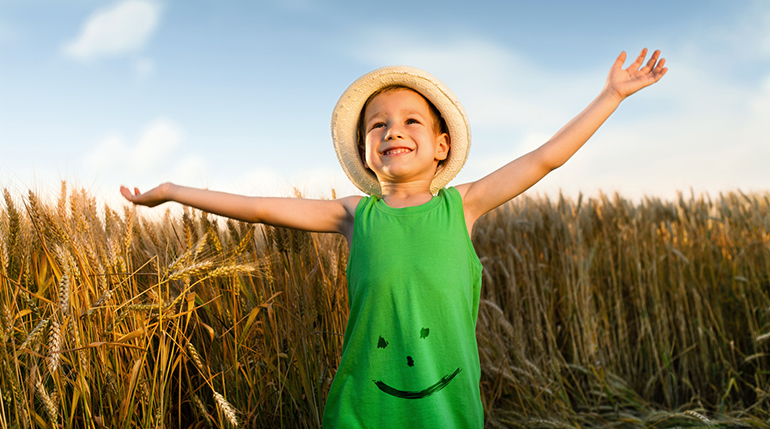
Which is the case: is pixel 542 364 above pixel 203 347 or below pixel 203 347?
below

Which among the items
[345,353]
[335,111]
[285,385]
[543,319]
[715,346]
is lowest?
[715,346]

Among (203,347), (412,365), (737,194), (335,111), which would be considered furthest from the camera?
(737,194)

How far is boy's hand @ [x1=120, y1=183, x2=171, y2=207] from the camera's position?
1.62 metres

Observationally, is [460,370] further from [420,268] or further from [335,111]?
[335,111]

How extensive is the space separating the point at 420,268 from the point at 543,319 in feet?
8.84

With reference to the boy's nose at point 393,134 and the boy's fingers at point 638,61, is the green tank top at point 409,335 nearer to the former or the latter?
the boy's nose at point 393,134

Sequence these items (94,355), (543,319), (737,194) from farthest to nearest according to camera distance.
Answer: (737,194)
(543,319)
(94,355)

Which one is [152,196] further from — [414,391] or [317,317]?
[414,391]

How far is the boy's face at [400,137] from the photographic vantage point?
5.00 ft

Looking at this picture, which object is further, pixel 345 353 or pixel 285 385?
pixel 285 385

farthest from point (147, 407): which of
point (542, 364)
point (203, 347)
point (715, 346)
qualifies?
point (715, 346)

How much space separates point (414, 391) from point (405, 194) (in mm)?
625

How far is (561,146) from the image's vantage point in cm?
152

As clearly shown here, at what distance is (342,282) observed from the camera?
6.89 ft
